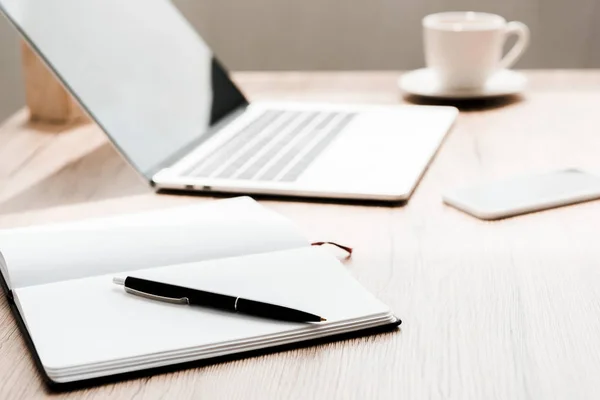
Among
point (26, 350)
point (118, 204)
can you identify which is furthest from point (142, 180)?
point (26, 350)

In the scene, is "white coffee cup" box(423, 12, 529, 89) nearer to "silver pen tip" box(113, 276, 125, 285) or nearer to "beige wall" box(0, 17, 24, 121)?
"silver pen tip" box(113, 276, 125, 285)

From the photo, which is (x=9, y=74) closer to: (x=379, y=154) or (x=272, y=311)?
(x=379, y=154)

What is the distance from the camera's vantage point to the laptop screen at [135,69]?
0.96m

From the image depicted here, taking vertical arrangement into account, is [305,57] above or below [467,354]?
below

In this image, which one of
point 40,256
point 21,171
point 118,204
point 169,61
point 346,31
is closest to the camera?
point 40,256

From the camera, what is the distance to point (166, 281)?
0.68m

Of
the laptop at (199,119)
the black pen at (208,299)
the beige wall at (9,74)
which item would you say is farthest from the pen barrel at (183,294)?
the beige wall at (9,74)

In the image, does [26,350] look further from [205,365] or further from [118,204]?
[118,204]

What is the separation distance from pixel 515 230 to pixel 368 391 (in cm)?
32

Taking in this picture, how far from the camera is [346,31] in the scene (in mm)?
1940

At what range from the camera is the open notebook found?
1.94 feet

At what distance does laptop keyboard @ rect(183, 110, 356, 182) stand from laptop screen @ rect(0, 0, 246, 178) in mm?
56

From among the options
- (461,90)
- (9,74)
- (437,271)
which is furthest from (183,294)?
(9,74)

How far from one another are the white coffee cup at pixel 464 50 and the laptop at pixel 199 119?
Result: 9cm
